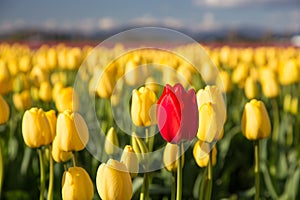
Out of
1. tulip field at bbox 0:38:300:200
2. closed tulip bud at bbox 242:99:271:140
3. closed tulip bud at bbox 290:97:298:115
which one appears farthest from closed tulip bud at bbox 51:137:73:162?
closed tulip bud at bbox 290:97:298:115

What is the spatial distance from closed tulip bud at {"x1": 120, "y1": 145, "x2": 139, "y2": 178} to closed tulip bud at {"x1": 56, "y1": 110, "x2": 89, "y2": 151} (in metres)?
0.21

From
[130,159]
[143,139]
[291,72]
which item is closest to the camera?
[130,159]

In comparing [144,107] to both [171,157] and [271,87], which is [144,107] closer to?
[171,157]

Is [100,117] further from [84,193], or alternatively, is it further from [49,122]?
[84,193]

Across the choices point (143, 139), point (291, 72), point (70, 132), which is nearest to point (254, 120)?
point (70, 132)

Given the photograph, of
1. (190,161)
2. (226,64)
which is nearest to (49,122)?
(190,161)

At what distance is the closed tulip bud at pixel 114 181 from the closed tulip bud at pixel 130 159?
0.35ft

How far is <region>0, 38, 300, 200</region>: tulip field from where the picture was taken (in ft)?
4.52

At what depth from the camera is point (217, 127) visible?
152 cm

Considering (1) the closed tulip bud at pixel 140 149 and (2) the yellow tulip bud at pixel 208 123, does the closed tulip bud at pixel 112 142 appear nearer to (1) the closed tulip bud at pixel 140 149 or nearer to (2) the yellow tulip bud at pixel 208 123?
(1) the closed tulip bud at pixel 140 149

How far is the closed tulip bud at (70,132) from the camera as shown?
1563 millimetres

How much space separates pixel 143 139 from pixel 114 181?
5.98ft

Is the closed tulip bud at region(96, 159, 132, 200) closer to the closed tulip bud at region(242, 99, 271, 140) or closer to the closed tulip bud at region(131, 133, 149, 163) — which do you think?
the closed tulip bud at region(131, 133, 149, 163)

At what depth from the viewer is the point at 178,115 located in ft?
4.48
